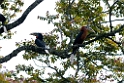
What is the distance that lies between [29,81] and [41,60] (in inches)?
48.4

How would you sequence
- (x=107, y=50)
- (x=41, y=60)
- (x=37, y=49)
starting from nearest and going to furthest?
(x=37, y=49) → (x=107, y=50) → (x=41, y=60)

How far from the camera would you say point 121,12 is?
862 centimetres

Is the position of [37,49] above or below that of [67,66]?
above

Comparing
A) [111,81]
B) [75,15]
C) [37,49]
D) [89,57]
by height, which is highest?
[75,15]

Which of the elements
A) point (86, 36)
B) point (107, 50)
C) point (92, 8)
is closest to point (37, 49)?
point (86, 36)

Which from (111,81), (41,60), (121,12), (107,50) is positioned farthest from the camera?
(41,60)

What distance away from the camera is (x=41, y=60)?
41.0 feet

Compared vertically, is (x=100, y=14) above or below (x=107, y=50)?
above

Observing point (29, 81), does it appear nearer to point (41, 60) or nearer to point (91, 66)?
point (41, 60)

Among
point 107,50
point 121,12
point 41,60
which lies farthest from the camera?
point 41,60

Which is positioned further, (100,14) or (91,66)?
(91,66)

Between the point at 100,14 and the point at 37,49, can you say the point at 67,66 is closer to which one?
the point at 100,14

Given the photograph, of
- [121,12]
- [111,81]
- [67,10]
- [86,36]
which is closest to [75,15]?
[67,10]

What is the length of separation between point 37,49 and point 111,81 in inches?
180
